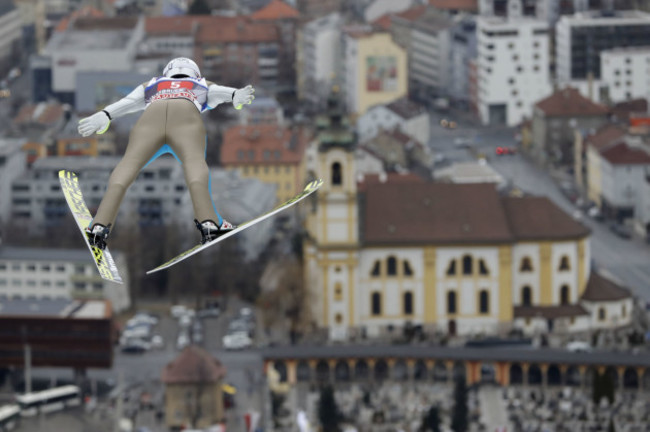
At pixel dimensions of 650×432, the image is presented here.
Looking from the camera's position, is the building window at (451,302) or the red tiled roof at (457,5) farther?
the red tiled roof at (457,5)

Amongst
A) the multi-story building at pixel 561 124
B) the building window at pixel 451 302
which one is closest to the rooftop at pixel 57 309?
the building window at pixel 451 302

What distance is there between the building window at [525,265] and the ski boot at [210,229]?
4956cm

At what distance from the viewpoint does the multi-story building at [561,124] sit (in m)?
92.1

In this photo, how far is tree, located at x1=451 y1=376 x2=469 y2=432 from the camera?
57.1 metres

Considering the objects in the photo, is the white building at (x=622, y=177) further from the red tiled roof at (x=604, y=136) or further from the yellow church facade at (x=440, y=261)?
the yellow church facade at (x=440, y=261)

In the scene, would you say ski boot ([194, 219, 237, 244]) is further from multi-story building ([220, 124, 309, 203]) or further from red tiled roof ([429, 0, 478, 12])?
red tiled roof ([429, 0, 478, 12])

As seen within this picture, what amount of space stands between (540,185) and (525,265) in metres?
19.2

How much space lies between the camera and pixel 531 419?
58.8 meters

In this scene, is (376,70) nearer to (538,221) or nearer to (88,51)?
(88,51)

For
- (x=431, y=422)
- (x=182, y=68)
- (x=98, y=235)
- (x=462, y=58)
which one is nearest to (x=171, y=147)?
(x=182, y=68)

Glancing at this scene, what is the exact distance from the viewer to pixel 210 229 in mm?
18906

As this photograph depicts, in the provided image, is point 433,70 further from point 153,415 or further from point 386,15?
point 153,415

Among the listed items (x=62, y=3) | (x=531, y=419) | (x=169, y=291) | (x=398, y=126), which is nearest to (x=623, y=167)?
(x=398, y=126)

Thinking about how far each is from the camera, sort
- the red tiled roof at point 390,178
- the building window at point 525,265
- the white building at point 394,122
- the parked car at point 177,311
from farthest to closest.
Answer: the white building at point 394,122
the red tiled roof at point 390,178
the parked car at point 177,311
the building window at point 525,265
